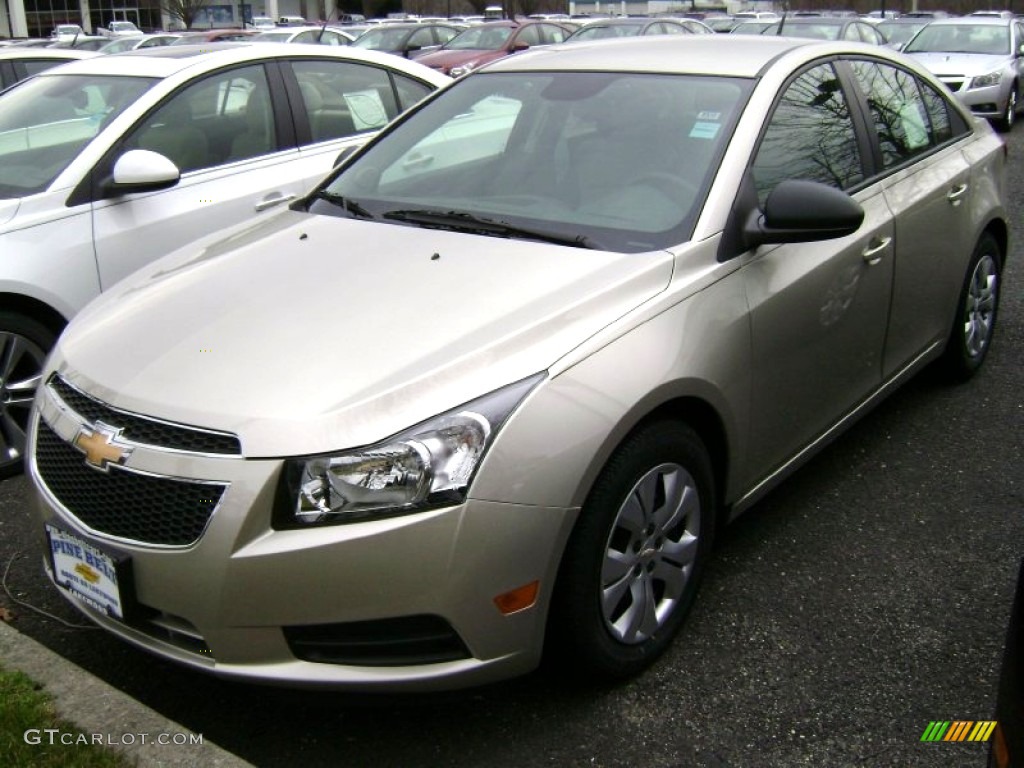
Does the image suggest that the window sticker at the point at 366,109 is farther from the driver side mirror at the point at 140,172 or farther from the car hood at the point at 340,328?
the car hood at the point at 340,328

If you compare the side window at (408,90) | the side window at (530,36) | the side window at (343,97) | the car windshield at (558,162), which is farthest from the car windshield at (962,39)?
the car windshield at (558,162)

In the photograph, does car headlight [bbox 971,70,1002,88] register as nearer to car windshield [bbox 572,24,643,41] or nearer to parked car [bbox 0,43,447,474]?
car windshield [bbox 572,24,643,41]

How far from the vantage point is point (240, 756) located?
9.21ft

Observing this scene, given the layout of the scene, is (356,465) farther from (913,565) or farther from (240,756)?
(913,565)

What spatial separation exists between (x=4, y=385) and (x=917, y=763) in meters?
3.54

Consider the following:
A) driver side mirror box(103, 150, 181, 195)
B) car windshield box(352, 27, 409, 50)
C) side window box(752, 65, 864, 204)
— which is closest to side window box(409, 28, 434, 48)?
car windshield box(352, 27, 409, 50)

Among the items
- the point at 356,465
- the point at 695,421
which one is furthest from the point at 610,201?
the point at 356,465

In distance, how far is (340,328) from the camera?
2914 millimetres

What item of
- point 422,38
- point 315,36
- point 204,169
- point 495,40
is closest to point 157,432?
point 204,169

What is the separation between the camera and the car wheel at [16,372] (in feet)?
14.3

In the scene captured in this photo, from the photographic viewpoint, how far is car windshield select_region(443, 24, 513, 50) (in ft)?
66.1

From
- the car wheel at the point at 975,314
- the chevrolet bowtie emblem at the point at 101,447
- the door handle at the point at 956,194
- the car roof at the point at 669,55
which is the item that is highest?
the car roof at the point at 669,55

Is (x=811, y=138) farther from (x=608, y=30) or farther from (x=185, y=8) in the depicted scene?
(x=185, y=8)

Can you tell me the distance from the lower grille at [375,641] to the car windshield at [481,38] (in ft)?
60.6
